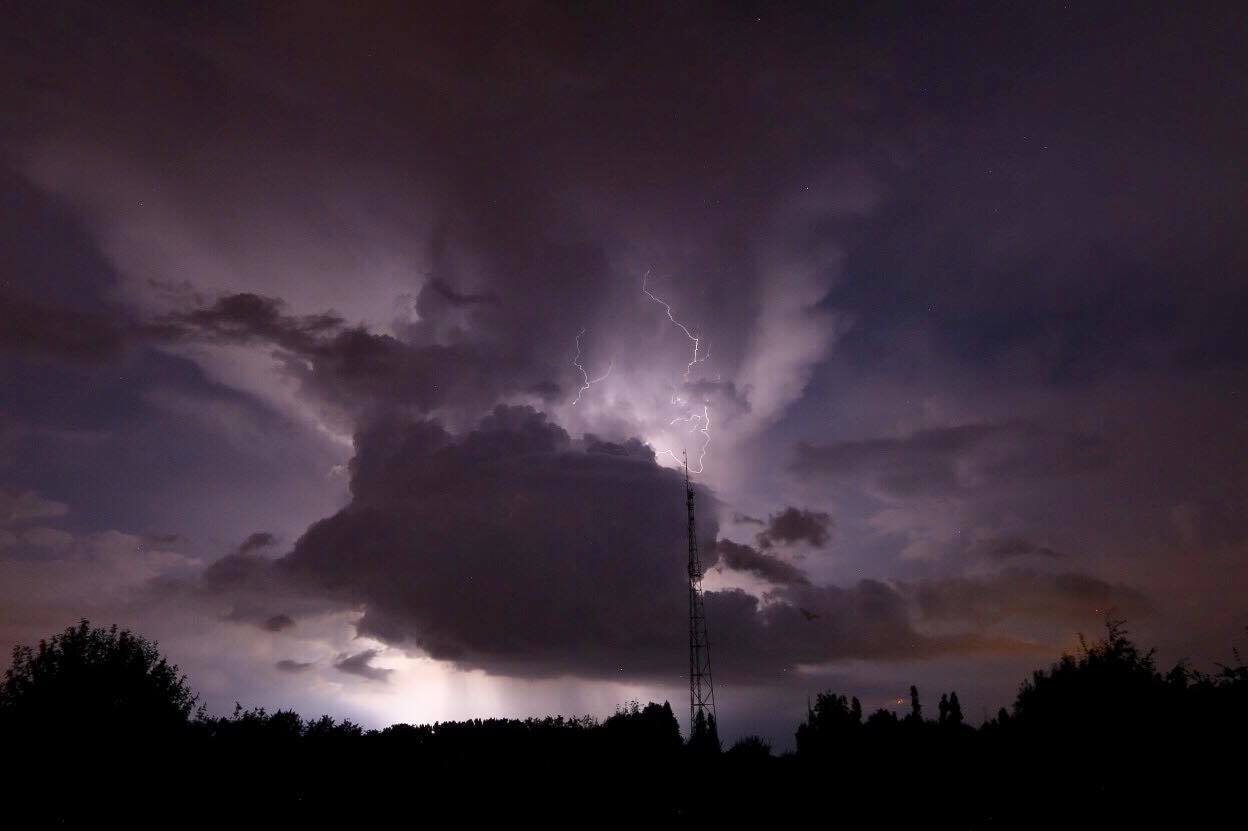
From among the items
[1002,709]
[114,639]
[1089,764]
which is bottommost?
[1089,764]

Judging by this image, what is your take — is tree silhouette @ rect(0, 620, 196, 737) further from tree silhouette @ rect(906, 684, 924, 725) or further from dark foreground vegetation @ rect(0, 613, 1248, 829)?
tree silhouette @ rect(906, 684, 924, 725)

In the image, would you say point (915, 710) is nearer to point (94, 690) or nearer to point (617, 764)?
point (617, 764)

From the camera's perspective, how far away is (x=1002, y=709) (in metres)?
38.0

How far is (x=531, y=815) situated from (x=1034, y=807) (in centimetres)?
2323

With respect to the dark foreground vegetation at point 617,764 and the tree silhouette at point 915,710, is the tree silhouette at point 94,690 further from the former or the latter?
the tree silhouette at point 915,710

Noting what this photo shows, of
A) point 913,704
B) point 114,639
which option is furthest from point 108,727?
point 913,704

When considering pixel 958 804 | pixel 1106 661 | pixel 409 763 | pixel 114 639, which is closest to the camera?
pixel 958 804

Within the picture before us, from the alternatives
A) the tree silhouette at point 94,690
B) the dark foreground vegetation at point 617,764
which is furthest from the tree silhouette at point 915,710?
the tree silhouette at point 94,690

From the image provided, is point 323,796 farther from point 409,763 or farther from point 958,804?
point 958,804

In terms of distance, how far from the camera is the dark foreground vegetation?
26328 mm

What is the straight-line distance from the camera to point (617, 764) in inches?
1697

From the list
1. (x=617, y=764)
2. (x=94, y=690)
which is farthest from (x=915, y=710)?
(x=94, y=690)

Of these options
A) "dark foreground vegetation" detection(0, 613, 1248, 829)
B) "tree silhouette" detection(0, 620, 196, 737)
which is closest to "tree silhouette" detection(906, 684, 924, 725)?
"dark foreground vegetation" detection(0, 613, 1248, 829)

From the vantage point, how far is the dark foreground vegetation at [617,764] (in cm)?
2633
